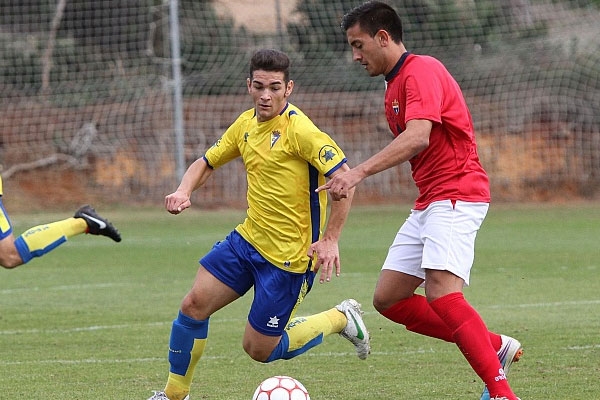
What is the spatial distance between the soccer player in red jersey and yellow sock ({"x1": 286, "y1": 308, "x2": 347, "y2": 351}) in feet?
2.20

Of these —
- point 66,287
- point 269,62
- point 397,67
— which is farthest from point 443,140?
point 66,287

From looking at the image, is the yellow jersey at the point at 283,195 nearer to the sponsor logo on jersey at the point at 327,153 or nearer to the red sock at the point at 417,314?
the sponsor logo on jersey at the point at 327,153

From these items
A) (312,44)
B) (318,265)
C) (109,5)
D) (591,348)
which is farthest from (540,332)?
(109,5)

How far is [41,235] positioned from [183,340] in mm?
2294

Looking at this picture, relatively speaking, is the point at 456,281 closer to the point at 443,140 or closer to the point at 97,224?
the point at 443,140

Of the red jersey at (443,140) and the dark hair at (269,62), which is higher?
the dark hair at (269,62)

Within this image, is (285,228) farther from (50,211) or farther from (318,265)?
(50,211)

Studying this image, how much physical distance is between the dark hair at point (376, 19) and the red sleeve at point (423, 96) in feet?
1.09

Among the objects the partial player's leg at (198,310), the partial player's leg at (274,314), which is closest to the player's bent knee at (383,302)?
the partial player's leg at (274,314)

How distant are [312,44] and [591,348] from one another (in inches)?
665

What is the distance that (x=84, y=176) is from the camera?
82.7 ft

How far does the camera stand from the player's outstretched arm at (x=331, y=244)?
539 cm

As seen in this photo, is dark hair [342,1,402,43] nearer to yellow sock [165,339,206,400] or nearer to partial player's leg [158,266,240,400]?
partial player's leg [158,266,240,400]

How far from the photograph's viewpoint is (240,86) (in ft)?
79.1
